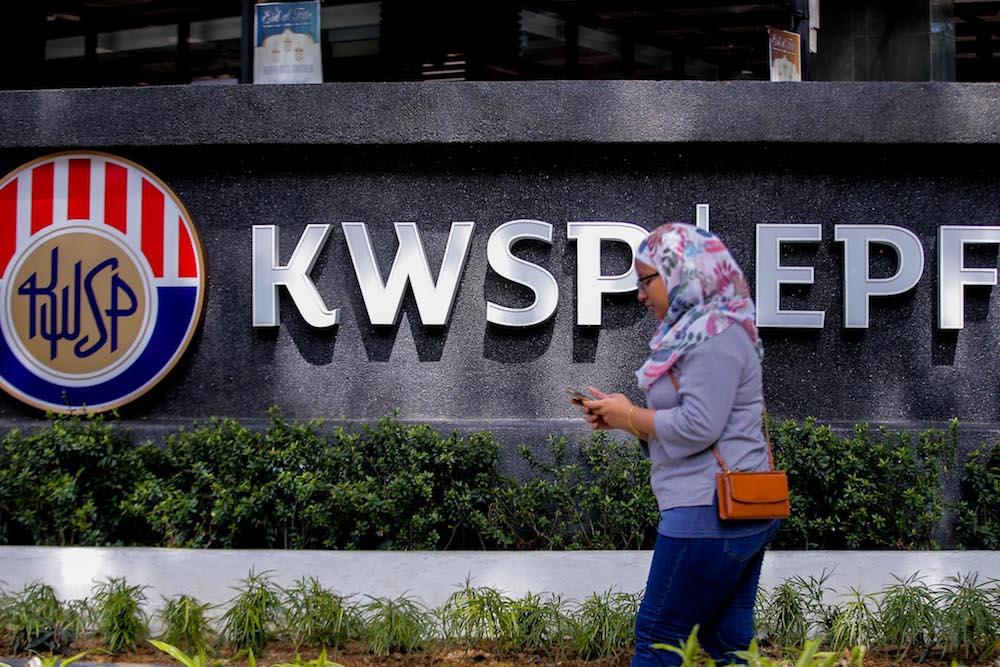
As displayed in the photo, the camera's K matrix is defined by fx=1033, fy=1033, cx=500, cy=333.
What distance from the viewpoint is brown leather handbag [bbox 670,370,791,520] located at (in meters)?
3.10

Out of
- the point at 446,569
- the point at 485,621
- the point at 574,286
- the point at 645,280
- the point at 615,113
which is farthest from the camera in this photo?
the point at 574,286

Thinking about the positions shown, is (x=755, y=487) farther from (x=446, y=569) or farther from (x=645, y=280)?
(x=446, y=569)

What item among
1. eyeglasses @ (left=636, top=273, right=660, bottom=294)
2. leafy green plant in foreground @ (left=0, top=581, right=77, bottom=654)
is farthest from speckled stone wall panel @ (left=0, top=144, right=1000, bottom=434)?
eyeglasses @ (left=636, top=273, right=660, bottom=294)

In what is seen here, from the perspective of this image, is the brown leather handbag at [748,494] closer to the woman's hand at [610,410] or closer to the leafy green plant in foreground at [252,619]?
the woman's hand at [610,410]

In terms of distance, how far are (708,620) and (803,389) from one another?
156 inches

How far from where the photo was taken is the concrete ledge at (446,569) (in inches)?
220

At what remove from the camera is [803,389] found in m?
6.98

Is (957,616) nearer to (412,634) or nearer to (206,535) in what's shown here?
(412,634)

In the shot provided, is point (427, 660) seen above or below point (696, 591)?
below

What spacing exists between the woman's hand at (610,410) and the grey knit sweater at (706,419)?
0.11 m

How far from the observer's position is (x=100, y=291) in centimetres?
705

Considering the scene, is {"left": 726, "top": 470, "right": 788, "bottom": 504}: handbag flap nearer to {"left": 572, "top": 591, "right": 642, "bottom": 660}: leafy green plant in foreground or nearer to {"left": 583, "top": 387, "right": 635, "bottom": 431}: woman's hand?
{"left": 583, "top": 387, "right": 635, "bottom": 431}: woman's hand

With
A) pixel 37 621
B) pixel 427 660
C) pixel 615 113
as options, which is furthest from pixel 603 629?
pixel 615 113

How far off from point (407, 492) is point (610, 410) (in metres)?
2.82
